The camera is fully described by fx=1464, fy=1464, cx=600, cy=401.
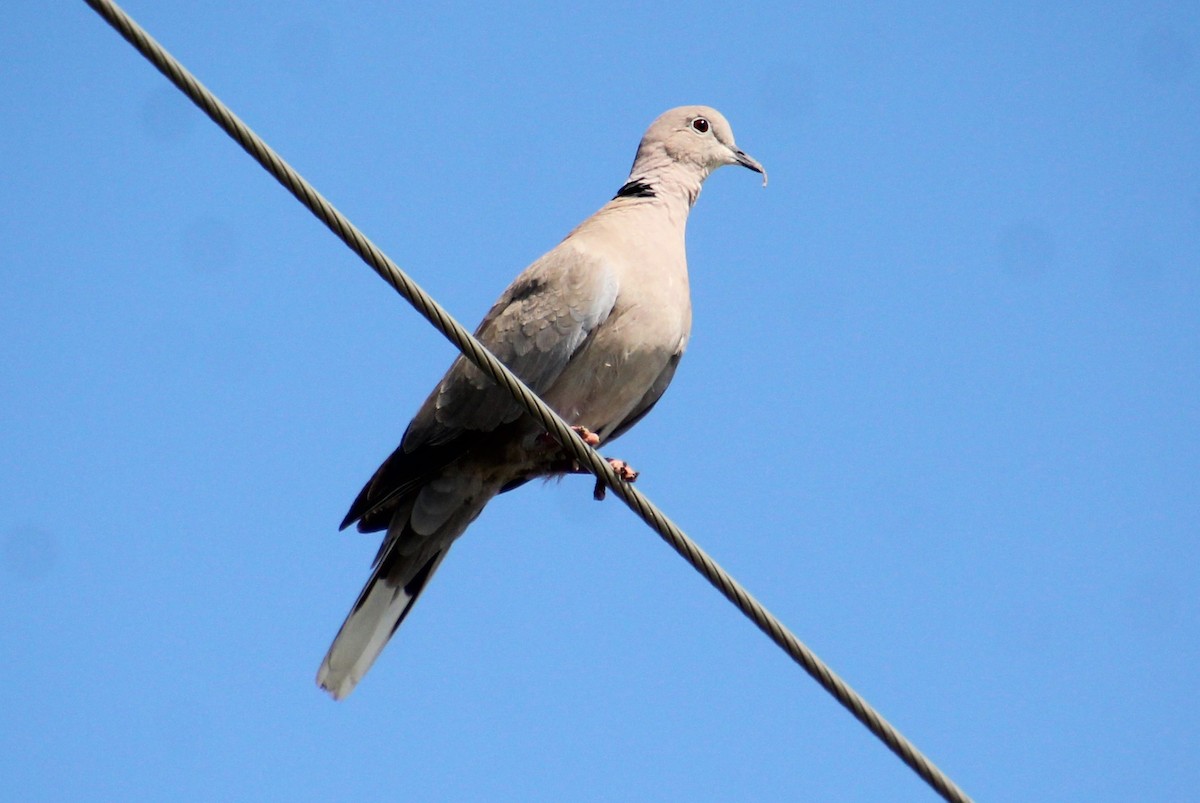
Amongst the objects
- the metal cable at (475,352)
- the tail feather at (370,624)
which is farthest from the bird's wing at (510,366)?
the metal cable at (475,352)

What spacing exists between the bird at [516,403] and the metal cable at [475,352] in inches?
56.8

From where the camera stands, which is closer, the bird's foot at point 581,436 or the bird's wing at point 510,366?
the bird's foot at point 581,436

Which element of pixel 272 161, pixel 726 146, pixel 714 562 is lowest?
pixel 714 562

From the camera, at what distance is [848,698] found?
122 inches

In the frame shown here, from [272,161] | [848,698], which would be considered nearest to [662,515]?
[848,698]

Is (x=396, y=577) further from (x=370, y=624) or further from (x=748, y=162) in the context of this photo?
(x=748, y=162)

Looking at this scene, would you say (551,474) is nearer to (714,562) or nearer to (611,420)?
(611,420)

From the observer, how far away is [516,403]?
4828 millimetres

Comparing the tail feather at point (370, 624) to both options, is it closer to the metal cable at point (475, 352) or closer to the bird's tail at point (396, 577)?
the bird's tail at point (396, 577)

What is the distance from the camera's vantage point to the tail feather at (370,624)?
5.13 metres

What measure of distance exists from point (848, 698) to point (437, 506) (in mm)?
2319

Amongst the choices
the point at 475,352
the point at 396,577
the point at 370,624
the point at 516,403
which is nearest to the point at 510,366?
the point at 516,403

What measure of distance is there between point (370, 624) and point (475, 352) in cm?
220

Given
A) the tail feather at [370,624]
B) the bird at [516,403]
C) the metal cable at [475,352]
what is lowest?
the metal cable at [475,352]
